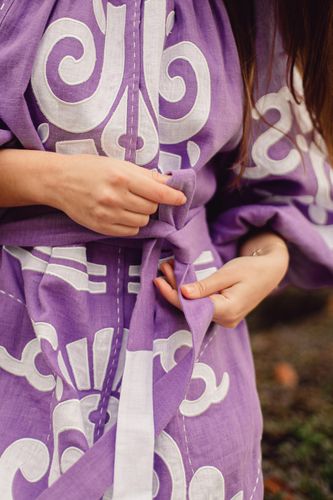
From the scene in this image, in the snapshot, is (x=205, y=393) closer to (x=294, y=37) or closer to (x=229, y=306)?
(x=229, y=306)

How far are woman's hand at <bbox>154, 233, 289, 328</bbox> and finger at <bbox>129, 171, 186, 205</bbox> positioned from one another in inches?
5.6

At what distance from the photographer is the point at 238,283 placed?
105 cm

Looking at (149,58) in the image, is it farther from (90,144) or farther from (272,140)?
(272,140)

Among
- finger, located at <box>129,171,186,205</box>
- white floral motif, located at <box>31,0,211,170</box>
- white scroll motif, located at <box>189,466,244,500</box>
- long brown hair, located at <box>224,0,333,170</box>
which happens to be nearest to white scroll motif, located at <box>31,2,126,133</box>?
white floral motif, located at <box>31,0,211,170</box>

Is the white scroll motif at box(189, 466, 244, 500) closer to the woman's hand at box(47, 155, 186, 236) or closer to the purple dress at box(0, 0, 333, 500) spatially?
the purple dress at box(0, 0, 333, 500)

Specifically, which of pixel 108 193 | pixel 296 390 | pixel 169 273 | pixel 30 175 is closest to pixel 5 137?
pixel 30 175

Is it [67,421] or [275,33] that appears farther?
[275,33]

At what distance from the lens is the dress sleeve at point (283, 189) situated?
113cm

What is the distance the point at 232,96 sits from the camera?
1.04 m

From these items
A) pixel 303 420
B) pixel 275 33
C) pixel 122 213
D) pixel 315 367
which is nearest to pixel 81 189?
pixel 122 213

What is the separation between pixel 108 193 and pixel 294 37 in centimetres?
43

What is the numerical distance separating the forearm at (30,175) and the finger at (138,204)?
0.10m

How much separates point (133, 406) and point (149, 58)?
0.46 meters

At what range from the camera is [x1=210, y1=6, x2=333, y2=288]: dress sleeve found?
44.5 inches
